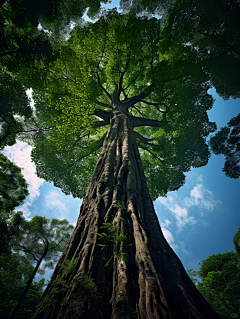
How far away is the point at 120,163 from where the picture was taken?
3695 millimetres

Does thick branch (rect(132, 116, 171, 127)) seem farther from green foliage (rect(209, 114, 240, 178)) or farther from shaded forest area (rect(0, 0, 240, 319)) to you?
green foliage (rect(209, 114, 240, 178))

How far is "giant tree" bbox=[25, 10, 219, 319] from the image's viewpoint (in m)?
1.36

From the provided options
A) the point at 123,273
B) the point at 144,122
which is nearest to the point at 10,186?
the point at 144,122

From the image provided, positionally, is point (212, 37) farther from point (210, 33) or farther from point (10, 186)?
point (10, 186)

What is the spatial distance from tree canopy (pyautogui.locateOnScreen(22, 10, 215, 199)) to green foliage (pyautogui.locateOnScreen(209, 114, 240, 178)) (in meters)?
0.52

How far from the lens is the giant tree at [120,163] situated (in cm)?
136

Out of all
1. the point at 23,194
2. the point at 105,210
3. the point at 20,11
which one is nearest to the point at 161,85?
the point at 20,11

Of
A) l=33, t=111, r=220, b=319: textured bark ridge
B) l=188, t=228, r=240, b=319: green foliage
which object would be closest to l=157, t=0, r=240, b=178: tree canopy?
l=33, t=111, r=220, b=319: textured bark ridge

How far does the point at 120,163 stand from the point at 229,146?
6.82m

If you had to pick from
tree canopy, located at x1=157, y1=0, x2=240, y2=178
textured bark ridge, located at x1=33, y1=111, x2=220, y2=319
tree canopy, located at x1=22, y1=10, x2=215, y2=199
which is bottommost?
textured bark ridge, located at x1=33, y1=111, x2=220, y2=319

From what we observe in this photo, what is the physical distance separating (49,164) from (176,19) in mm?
9208

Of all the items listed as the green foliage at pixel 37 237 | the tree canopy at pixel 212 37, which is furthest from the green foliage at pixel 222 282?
the green foliage at pixel 37 237

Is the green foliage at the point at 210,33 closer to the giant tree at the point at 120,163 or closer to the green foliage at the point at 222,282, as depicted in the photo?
the giant tree at the point at 120,163

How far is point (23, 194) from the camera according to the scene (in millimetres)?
8344
